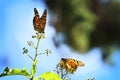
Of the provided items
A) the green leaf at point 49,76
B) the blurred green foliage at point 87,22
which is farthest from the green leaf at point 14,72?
the blurred green foliage at point 87,22

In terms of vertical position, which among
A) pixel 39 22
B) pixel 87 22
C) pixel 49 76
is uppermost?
pixel 39 22

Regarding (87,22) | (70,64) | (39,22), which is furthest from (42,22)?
(87,22)

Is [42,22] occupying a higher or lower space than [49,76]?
higher

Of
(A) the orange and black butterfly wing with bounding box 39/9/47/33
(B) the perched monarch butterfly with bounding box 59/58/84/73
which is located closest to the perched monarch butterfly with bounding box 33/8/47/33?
(A) the orange and black butterfly wing with bounding box 39/9/47/33

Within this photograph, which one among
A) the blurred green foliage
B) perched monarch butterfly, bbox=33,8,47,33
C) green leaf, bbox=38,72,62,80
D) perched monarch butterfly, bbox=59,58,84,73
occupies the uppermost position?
perched monarch butterfly, bbox=33,8,47,33

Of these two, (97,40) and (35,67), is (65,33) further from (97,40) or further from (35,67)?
(35,67)

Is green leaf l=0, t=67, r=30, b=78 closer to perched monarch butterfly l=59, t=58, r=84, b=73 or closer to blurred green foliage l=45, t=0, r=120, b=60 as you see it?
perched monarch butterfly l=59, t=58, r=84, b=73

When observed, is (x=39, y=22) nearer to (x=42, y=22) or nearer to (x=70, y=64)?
(x=42, y=22)

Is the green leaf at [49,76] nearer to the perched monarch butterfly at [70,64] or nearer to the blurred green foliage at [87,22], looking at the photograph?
the perched monarch butterfly at [70,64]

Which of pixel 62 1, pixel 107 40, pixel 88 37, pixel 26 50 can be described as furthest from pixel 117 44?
pixel 26 50
